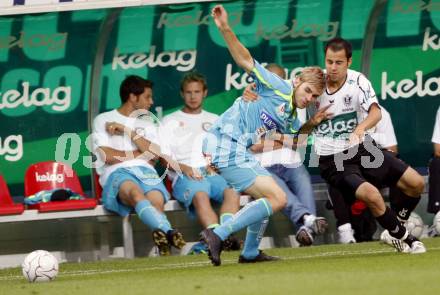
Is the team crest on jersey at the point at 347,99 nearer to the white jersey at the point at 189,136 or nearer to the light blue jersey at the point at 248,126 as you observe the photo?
the light blue jersey at the point at 248,126

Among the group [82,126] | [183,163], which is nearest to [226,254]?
[183,163]

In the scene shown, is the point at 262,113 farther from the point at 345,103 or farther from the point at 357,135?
the point at 345,103

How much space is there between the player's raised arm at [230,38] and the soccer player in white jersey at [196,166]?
2.77 meters

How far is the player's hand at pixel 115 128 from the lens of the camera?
41.8 ft

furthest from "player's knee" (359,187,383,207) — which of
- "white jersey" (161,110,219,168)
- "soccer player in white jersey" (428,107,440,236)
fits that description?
"white jersey" (161,110,219,168)

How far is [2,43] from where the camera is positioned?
1319 cm

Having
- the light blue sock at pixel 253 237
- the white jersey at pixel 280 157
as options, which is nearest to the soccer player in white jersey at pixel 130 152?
the white jersey at pixel 280 157

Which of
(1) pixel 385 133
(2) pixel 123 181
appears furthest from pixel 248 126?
(1) pixel 385 133

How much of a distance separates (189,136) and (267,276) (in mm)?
4670

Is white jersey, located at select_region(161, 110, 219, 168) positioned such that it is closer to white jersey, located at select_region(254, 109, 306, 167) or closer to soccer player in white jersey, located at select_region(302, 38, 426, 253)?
white jersey, located at select_region(254, 109, 306, 167)

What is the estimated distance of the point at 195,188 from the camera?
12578 mm

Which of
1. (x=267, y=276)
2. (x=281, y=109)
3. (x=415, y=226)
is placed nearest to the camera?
(x=267, y=276)

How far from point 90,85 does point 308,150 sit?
7.33 ft

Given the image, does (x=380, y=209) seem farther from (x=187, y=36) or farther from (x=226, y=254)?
(x=187, y=36)
